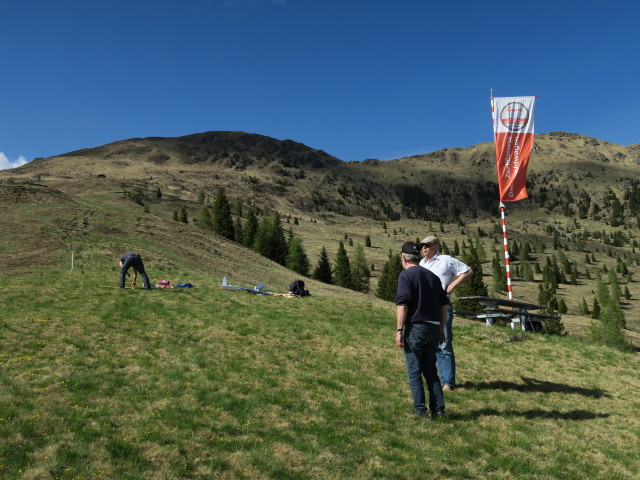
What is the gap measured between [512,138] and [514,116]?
53.9 inches

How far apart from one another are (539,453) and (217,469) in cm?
621

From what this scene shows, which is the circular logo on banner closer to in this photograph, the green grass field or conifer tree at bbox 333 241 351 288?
the green grass field

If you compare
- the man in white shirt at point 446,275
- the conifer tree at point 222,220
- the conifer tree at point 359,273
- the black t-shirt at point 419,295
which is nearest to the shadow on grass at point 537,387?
the man in white shirt at point 446,275

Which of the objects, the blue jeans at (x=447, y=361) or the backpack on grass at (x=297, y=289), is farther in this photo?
the backpack on grass at (x=297, y=289)

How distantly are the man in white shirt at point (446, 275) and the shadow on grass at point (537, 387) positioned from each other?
0.85 metres

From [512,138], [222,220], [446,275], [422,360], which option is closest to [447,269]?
[446,275]

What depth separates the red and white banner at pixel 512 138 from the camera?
24375mm

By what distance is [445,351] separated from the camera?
11.9m

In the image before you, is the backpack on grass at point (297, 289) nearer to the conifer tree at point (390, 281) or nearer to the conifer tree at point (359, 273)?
the conifer tree at point (390, 281)

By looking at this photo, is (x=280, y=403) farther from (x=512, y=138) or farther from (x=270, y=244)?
(x=270, y=244)

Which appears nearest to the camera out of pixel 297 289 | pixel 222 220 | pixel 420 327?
pixel 420 327

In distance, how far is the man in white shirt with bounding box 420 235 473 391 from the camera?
11.6 meters

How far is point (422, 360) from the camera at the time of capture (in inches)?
381

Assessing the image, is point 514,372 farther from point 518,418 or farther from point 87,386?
point 87,386
